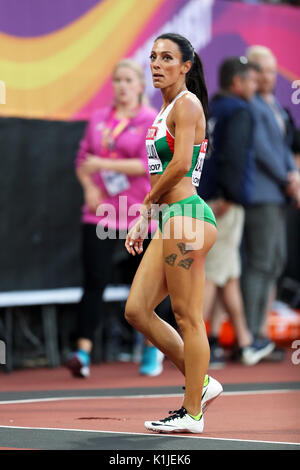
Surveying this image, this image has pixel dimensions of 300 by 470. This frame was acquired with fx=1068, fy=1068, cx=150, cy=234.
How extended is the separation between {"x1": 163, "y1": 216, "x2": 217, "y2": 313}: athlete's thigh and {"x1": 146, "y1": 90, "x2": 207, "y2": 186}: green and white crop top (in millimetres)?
296

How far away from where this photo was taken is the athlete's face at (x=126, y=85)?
348 inches

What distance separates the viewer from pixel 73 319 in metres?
10.0

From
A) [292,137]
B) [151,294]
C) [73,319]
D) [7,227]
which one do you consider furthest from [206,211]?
[292,137]

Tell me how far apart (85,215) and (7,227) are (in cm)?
82

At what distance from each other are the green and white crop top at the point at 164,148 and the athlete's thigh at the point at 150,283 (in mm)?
404

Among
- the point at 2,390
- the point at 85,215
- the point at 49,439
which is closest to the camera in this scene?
the point at 49,439

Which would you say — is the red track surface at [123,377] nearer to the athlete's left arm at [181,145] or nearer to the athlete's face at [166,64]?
the athlete's left arm at [181,145]

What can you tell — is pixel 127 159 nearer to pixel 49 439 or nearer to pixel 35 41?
pixel 35 41

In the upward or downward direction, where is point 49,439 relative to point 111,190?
downward

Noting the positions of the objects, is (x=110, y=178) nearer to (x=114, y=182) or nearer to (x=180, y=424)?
(x=114, y=182)

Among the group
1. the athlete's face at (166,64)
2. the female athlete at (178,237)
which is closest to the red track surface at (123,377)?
the female athlete at (178,237)

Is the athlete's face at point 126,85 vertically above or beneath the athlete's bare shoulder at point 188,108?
above

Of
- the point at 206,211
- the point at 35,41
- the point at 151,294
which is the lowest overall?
the point at 151,294

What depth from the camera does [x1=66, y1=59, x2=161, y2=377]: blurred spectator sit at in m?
8.84
